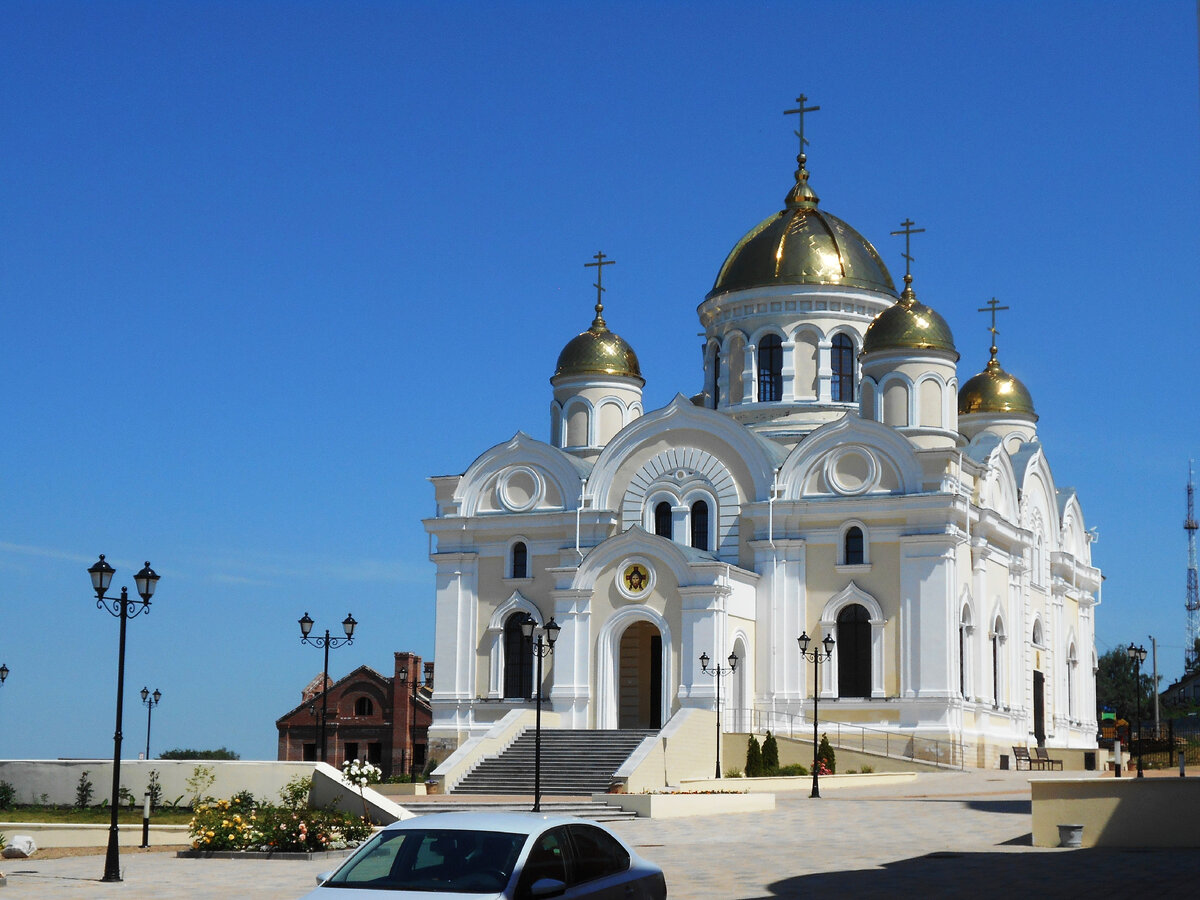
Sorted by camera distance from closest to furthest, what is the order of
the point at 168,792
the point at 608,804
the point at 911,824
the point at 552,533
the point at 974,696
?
the point at 911,824, the point at 168,792, the point at 608,804, the point at 974,696, the point at 552,533

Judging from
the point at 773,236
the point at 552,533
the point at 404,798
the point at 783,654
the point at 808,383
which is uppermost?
the point at 773,236

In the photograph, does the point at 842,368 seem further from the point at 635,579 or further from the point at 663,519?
the point at 635,579

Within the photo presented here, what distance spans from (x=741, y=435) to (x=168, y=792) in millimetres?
19909

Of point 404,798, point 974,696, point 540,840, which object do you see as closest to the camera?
point 540,840

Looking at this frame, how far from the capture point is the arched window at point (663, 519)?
42719mm

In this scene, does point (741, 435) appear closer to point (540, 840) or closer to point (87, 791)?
point (87, 791)

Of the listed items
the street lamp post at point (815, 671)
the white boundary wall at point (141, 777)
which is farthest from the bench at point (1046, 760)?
the white boundary wall at point (141, 777)

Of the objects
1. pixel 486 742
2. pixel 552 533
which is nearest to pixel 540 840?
pixel 486 742

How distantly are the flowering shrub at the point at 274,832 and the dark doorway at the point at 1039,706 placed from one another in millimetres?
29926

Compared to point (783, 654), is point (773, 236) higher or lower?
higher

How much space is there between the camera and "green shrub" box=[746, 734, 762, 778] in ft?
120

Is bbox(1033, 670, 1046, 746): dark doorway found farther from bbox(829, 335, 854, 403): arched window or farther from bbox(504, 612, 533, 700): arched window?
bbox(504, 612, 533, 700): arched window

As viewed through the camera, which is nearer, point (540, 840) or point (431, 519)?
point (540, 840)

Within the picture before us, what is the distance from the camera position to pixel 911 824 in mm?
24031
